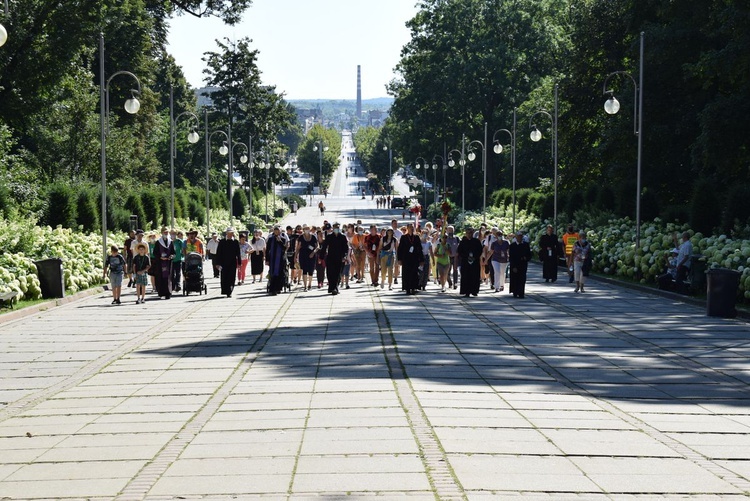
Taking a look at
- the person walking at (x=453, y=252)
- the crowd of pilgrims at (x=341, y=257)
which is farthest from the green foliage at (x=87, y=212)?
the person walking at (x=453, y=252)

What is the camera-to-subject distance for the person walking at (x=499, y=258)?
94.4 ft

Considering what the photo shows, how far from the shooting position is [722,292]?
2247 centimetres

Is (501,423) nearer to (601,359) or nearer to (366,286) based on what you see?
(601,359)

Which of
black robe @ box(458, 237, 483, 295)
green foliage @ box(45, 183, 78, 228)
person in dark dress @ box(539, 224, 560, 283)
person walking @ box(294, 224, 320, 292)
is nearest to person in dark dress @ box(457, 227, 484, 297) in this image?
black robe @ box(458, 237, 483, 295)

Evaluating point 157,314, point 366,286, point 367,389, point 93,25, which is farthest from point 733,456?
point 93,25

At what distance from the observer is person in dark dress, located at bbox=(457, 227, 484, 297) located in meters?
27.3

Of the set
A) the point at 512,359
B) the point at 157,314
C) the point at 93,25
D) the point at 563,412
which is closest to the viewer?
the point at 563,412

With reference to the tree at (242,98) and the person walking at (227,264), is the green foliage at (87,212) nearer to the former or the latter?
the person walking at (227,264)

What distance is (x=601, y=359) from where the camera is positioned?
15.9 meters

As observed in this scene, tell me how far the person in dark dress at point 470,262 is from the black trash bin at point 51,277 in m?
9.65

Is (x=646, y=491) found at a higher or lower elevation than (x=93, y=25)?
lower

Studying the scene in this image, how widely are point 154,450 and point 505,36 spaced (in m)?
80.0

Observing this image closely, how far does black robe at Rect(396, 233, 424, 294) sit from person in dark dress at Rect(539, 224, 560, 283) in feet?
18.8

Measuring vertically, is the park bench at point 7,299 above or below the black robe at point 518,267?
below
